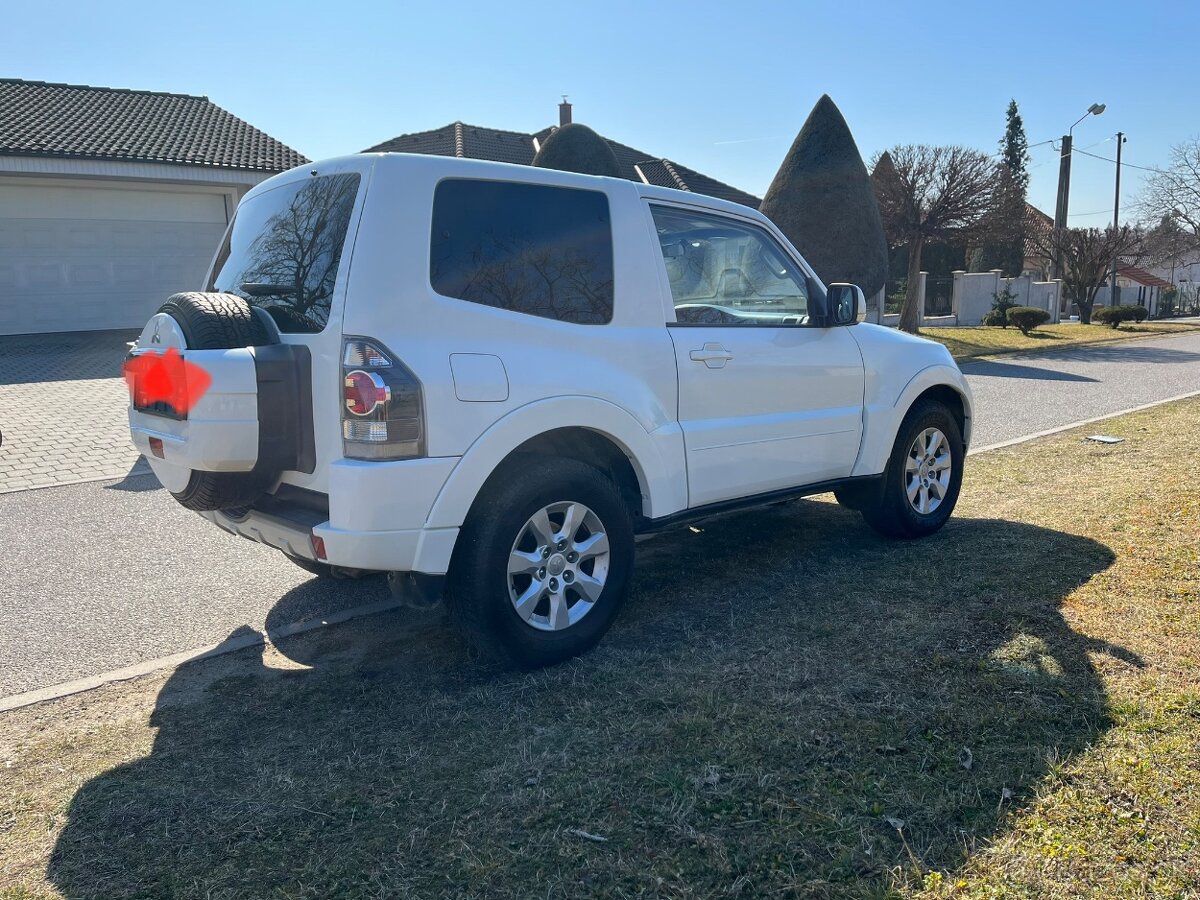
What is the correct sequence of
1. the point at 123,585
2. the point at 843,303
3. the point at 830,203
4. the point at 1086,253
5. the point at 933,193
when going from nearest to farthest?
1. the point at 843,303
2. the point at 123,585
3. the point at 830,203
4. the point at 933,193
5. the point at 1086,253

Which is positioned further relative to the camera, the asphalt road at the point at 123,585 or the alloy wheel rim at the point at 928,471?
the alloy wheel rim at the point at 928,471

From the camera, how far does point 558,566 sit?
385 cm

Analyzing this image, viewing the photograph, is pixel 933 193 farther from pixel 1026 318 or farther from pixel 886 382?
pixel 886 382

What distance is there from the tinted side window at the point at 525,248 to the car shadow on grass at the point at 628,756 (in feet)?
5.04

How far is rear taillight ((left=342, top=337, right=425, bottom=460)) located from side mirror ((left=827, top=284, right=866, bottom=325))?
2506mm

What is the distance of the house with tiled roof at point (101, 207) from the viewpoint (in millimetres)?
18141

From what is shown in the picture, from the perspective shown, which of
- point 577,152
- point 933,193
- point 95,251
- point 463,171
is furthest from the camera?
point 933,193

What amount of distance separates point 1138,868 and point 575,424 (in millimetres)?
2367

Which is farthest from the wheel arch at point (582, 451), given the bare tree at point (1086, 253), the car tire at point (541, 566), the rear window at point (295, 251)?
the bare tree at point (1086, 253)

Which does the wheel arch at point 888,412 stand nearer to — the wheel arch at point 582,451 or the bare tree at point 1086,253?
the wheel arch at point 582,451

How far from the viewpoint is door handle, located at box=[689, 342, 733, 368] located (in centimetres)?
432

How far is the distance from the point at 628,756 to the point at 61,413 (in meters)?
10.1

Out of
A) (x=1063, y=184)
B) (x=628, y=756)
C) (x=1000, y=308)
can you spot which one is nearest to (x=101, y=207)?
(x=628, y=756)

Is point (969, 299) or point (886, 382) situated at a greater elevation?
point (969, 299)
